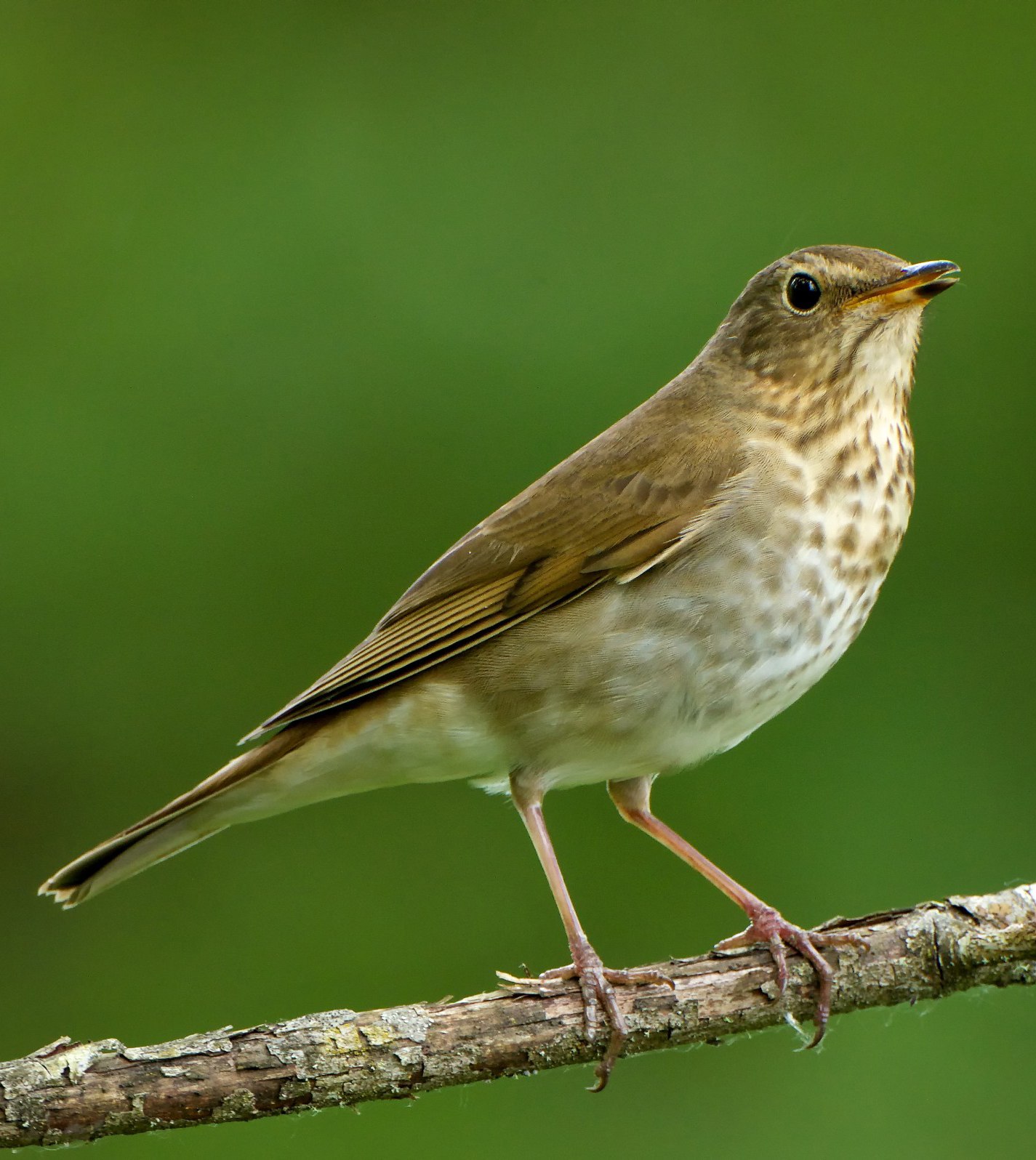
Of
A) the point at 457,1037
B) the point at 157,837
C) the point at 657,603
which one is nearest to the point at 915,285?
the point at 657,603

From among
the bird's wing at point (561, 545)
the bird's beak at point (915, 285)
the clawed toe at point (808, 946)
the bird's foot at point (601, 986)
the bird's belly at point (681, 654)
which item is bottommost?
the clawed toe at point (808, 946)

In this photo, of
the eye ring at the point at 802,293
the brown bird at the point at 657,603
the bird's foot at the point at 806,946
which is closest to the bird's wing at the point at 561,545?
the brown bird at the point at 657,603

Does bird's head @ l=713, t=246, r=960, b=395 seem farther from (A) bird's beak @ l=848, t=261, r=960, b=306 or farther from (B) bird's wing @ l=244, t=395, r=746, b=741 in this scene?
(B) bird's wing @ l=244, t=395, r=746, b=741

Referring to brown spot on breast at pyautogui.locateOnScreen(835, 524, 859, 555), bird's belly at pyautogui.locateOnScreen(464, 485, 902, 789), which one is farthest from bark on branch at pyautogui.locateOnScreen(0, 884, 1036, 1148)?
brown spot on breast at pyautogui.locateOnScreen(835, 524, 859, 555)

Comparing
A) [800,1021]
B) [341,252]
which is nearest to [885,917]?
[800,1021]

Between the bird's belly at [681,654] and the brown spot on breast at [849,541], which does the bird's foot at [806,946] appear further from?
the brown spot on breast at [849,541]

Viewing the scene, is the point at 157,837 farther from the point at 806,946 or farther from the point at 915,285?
the point at 915,285

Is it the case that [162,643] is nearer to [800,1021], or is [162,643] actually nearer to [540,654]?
[540,654]
